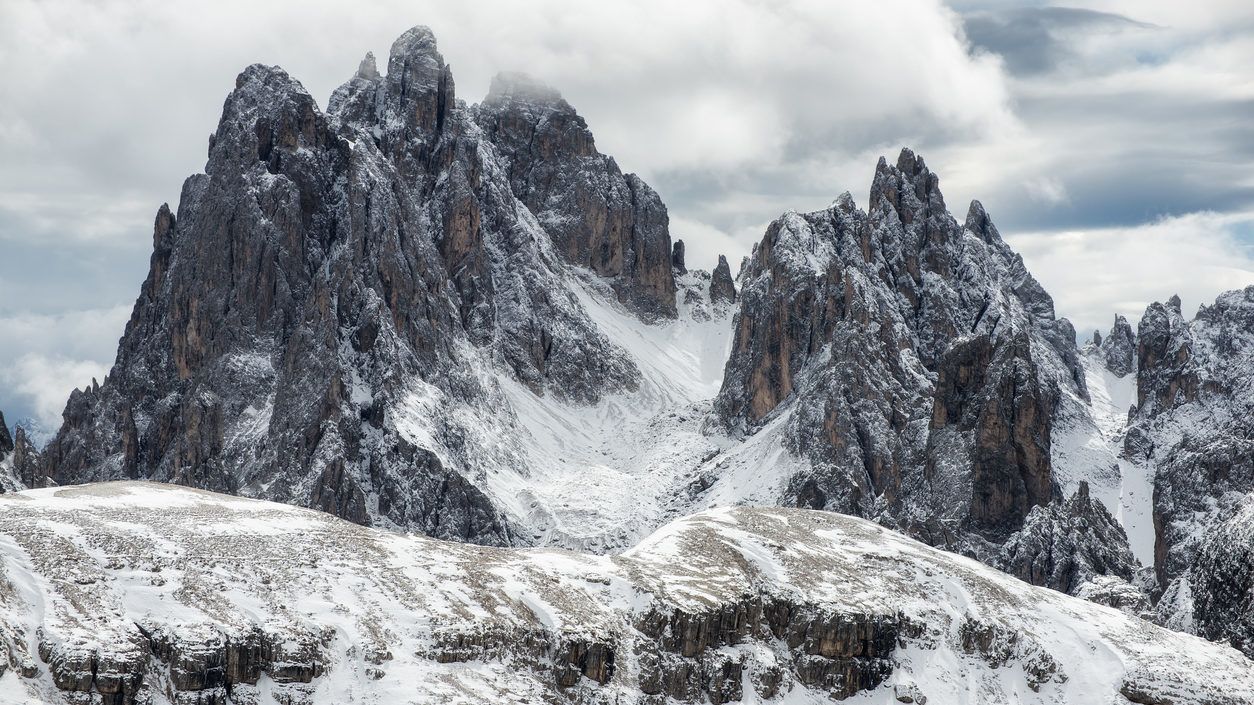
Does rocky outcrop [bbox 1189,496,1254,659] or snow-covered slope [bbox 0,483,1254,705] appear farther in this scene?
rocky outcrop [bbox 1189,496,1254,659]

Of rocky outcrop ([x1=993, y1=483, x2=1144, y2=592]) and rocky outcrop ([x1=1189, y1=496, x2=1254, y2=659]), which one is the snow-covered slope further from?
rocky outcrop ([x1=993, y1=483, x2=1144, y2=592])

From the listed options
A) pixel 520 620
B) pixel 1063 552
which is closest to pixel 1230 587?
pixel 1063 552

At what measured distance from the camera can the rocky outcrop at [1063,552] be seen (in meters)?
187

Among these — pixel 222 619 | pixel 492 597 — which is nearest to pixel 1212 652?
pixel 492 597

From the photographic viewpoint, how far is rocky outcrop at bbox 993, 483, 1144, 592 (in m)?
187

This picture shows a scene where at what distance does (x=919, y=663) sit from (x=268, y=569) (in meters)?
57.2

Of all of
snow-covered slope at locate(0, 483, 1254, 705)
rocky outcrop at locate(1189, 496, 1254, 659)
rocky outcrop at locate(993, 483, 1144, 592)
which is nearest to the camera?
snow-covered slope at locate(0, 483, 1254, 705)

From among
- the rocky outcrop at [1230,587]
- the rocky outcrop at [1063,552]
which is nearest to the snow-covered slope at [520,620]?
the rocky outcrop at [1230,587]

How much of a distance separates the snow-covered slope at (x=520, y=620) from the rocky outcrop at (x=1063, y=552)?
5955cm

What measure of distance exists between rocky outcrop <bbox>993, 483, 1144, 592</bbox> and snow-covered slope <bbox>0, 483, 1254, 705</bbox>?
195 feet

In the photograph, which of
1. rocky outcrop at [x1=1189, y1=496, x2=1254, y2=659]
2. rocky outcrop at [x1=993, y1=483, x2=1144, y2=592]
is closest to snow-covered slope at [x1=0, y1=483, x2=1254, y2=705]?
rocky outcrop at [x1=1189, y1=496, x2=1254, y2=659]

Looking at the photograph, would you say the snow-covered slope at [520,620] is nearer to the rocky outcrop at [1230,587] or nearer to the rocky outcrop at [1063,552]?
the rocky outcrop at [1230,587]

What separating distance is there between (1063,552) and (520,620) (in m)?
112

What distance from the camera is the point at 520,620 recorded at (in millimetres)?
103250
